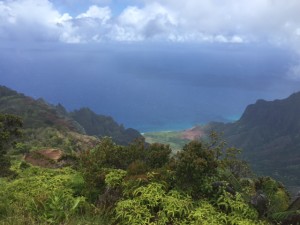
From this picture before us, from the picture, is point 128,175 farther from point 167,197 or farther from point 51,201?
point 51,201

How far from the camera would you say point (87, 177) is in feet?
30.8

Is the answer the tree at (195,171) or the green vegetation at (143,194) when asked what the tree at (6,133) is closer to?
the green vegetation at (143,194)

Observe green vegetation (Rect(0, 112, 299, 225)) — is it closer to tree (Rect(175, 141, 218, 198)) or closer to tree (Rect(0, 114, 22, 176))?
tree (Rect(175, 141, 218, 198))

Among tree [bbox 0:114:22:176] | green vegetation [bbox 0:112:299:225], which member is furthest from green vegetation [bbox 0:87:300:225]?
tree [bbox 0:114:22:176]

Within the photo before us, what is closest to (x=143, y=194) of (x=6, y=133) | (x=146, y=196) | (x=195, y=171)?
(x=146, y=196)

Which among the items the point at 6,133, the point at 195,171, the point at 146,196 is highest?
the point at 6,133

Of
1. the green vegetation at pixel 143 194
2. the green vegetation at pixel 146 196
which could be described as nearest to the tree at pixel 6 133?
the green vegetation at pixel 143 194

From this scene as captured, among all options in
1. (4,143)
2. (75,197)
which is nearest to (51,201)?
(75,197)

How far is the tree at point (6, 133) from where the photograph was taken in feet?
45.2

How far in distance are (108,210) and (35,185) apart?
2.26 metres

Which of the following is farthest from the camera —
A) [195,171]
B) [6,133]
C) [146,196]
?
[6,133]

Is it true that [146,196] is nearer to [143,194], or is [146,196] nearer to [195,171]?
[143,194]

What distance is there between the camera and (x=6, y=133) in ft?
48.8

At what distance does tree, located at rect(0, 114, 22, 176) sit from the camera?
13.8 meters
